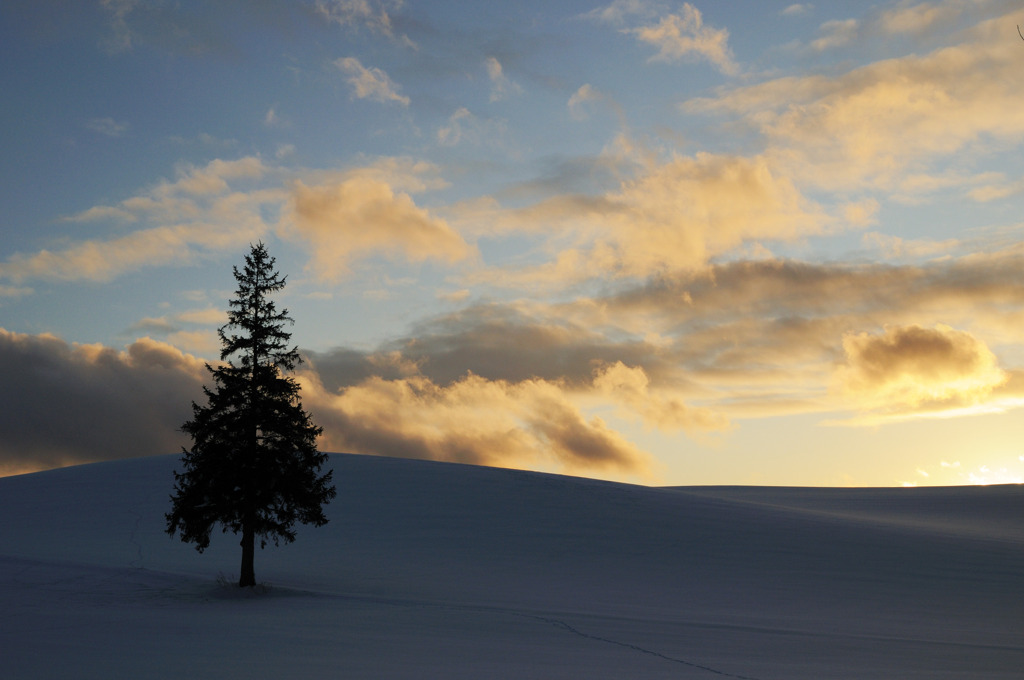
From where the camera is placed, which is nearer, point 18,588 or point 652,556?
point 18,588

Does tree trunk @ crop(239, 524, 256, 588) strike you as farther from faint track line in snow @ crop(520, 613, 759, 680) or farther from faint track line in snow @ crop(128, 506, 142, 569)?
faint track line in snow @ crop(520, 613, 759, 680)

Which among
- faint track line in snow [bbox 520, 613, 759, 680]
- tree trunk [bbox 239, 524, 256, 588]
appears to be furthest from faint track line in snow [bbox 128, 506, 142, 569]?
faint track line in snow [bbox 520, 613, 759, 680]

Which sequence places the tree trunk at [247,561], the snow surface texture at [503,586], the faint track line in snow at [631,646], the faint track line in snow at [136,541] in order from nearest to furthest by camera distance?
the faint track line in snow at [631,646] → the snow surface texture at [503,586] → the tree trunk at [247,561] → the faint track line in snow at [136,541]

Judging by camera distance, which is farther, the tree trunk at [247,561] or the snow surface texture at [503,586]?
the tree trunk at [247,561]

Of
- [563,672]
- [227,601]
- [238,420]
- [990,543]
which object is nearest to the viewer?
[563,672]

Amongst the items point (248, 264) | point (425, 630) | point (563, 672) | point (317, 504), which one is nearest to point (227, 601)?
point (317, 504)

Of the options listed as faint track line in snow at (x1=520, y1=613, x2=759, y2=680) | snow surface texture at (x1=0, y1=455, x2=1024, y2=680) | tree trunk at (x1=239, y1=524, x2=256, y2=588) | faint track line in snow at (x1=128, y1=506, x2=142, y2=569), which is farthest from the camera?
faint track line in snow at (x1=128, y1=506, x2=142, y2=569)

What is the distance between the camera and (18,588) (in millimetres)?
21531

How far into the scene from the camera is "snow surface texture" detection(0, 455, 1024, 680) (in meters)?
14.1

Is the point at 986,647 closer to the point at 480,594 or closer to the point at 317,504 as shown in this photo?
the point at 480,594

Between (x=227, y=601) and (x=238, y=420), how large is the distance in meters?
5.76

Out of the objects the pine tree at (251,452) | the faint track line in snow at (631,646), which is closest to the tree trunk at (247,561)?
the pine tree at (251,452)

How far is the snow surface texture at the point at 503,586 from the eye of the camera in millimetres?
14109

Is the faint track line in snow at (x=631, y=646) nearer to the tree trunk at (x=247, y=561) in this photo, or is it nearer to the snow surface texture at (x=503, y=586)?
the snow surface texture at (x=503, y=586)
